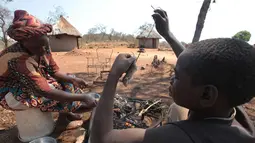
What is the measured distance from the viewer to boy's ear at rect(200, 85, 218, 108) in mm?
690

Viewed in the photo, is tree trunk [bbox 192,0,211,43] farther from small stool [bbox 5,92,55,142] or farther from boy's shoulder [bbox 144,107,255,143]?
boy's shoulder [bbox 144,107,255,143]

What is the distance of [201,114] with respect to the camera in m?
0.78

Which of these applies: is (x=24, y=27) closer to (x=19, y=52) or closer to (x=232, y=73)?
(x=19, y=52)

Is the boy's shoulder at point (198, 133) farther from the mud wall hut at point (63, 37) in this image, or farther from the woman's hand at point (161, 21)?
the mud wall hut at point (63, 37)

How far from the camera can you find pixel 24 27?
1843 millimetres

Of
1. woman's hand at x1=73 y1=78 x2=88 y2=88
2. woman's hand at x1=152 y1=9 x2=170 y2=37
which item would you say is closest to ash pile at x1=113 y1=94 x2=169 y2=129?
woman's hand at x1=73 y1=78 x2=88 y2=88

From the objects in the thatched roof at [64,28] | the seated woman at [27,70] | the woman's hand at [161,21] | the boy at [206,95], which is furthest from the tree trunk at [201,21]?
the thatched roof at [64,28]

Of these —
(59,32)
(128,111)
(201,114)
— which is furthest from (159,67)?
(59,32)

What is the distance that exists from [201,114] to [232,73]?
222 mm

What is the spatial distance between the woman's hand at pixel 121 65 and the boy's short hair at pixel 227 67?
29cm

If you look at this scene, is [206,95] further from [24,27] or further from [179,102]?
[24,27]

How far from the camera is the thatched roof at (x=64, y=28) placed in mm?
19172

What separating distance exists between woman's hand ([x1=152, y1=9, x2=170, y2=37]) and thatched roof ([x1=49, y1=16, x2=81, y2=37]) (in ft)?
63.6

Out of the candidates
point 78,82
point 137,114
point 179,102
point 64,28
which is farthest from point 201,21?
point 64,28
